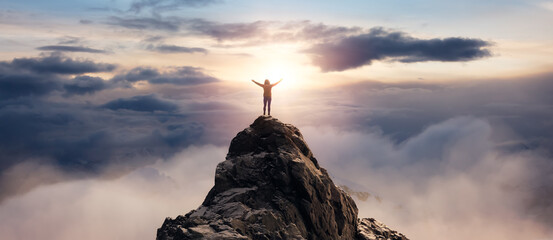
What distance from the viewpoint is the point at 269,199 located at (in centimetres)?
5334

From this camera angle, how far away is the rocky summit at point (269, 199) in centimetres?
4950

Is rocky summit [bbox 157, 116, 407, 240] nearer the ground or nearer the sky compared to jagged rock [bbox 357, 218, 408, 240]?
nearer the sky

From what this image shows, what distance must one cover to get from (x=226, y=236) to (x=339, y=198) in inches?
655

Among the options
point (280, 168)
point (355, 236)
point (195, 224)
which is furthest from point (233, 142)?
point (355, 236)

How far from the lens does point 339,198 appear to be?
5872 cm

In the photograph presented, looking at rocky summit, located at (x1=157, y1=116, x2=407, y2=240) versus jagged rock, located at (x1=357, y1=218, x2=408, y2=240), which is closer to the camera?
rocky summit, located at (x1=157, y1=116, x2=407, y2=240)

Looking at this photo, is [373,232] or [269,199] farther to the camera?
[373,232]

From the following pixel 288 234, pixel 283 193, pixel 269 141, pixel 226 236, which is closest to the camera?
pixel 226 236

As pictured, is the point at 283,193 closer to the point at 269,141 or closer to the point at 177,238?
the point at 269,141

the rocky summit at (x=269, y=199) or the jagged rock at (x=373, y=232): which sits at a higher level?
the rocky summit at (x=269, y=199)

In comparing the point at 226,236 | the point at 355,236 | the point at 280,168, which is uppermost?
the point at 280,168

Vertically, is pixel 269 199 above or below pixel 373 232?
above

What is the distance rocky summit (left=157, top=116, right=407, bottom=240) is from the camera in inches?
1949

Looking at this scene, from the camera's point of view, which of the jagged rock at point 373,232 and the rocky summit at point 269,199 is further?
the jagged rock at point 373,232
